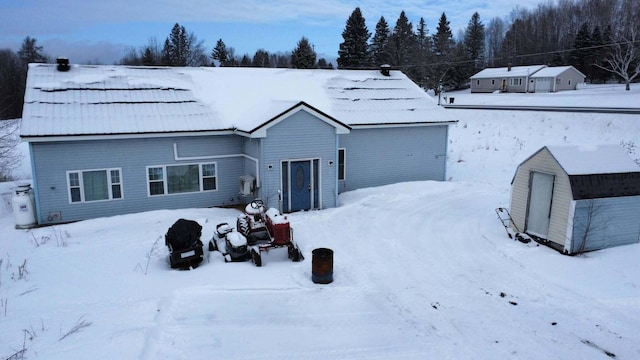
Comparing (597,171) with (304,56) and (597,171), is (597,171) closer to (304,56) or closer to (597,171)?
(597,171)

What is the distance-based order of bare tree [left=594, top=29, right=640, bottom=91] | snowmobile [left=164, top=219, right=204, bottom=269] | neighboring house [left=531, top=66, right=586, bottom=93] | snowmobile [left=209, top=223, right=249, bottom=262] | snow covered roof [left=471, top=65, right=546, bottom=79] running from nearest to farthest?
snowmobile [left=164, top=219, right=204, bottom=269]
snowmobile [left=209, top=223, right=249, bottom=262]
bare tree [left=594, top=29, right=640, bottom=91]
neighboring house [left=531, top=66, right=586, bottom=93]
snow covered roof [left=471, top=65, right=546, bottom=79]

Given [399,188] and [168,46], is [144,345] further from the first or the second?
[168,46]

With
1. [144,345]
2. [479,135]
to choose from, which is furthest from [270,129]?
[479,135]

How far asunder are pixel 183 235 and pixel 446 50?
63659 mm

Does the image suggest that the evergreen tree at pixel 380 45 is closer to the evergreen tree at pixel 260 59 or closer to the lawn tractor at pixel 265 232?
the evergreen tree at pixel 260 59

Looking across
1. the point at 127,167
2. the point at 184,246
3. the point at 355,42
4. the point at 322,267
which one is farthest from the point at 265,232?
the point at 355,42

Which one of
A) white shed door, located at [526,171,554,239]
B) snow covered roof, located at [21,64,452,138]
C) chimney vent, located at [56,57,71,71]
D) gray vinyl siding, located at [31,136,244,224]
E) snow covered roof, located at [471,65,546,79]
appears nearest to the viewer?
white shed door, located at [526,171,554,239]

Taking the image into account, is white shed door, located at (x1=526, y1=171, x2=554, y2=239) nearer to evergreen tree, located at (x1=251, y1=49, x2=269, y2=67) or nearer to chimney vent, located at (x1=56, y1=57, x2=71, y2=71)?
chimney vent, located at (x1=56, y1=57, x2=71, y2=71)

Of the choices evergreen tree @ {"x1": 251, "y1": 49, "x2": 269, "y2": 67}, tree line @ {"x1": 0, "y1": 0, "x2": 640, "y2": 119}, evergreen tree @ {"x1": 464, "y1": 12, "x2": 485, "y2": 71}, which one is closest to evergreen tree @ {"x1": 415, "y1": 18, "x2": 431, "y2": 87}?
tree line @ {"x1": 0, "y1": 0, "x2": 640, "y2": 119}

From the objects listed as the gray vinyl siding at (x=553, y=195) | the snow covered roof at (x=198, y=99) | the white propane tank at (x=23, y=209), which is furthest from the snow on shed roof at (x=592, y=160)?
the white propane tank at (x=23, y=209)

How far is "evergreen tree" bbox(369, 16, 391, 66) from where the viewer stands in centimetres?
6700

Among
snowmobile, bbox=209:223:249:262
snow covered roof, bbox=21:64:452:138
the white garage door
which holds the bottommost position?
snowmobile, bbox=209:223:249:262

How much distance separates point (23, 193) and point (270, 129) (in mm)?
8268

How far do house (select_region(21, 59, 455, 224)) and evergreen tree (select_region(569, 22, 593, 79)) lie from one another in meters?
55.4
